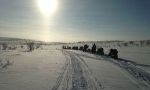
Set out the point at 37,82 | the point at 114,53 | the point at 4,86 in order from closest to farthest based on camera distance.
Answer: the point at 4,86 → the point at 37,82 → the point at 114,53

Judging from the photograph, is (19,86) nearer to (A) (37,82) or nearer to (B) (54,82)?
(A) (37,82)

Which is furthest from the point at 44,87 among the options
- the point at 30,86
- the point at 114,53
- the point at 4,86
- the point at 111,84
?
the point at 114,53

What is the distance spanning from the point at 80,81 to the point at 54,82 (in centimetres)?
156

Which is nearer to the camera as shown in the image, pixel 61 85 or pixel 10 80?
pixel 61 85

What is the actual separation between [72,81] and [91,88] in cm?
149

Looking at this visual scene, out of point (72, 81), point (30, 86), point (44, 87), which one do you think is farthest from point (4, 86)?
point (72, 81)

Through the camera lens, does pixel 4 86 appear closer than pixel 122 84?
Yes

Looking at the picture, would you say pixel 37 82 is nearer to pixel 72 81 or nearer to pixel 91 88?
pixel 72 81

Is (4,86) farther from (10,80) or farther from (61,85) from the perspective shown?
(61,85)

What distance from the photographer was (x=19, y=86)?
28.7 feet

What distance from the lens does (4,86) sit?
8.59 m

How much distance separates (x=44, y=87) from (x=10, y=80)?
2.54 metres

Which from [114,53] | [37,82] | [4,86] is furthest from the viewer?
[114,53]

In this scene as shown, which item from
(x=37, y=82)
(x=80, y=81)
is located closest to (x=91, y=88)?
(x=80, y=81)
